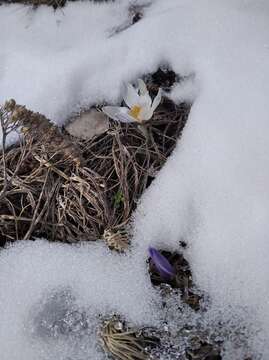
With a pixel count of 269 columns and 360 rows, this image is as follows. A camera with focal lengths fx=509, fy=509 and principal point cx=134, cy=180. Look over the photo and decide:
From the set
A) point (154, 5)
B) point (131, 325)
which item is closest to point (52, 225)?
point (131, 325)

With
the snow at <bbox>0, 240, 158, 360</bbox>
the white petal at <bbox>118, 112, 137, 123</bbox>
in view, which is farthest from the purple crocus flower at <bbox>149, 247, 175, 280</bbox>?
the white petal at <bbox>118, 112, 137, 123</bbox>

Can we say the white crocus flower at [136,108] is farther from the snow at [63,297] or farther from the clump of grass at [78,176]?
the snow at [63,297]

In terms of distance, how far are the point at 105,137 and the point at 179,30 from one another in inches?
16.6

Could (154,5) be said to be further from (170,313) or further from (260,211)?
(170,313)

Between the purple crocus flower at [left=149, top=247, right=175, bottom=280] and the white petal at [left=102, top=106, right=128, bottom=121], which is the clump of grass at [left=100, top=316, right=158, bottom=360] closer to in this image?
the purple crocus flower at [left=149, top=247, right=175, bottom=280]

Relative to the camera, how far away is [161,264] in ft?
4.35

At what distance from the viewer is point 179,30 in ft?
5.32

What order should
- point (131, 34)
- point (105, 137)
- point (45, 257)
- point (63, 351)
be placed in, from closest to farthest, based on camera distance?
point (63, 351)
point (45, 257)
point (105, 137)
point (131, 34)

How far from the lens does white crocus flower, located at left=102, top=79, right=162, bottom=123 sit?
1.49 m

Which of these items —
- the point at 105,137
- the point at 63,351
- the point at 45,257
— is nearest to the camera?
the point at 63,351

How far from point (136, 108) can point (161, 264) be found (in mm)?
466

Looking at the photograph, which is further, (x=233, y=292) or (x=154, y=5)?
(x=154, y=5)

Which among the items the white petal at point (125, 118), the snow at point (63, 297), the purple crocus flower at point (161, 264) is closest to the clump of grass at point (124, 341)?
the snow at point (63, 297)

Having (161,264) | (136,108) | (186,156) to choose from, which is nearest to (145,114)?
(136,108)
